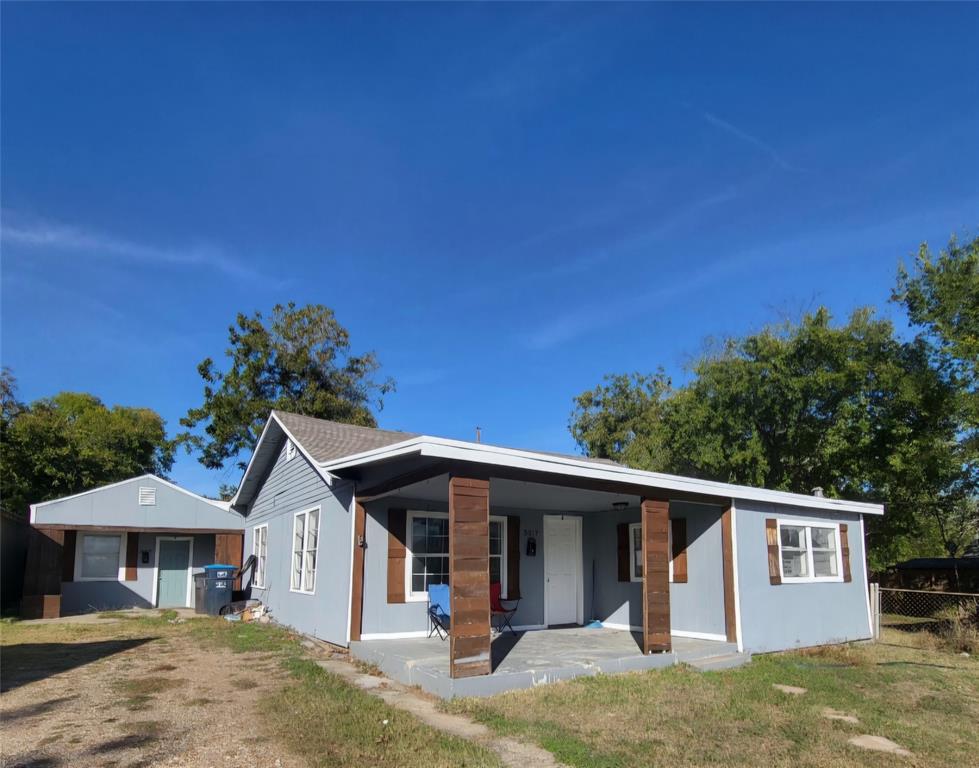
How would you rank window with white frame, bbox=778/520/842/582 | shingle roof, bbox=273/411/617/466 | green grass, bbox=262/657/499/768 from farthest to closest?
shingle roof, bbox=273/411/617/466 < window with white frame, bbox=778/520/842/582 < green grass, bbox=262/657/499/768

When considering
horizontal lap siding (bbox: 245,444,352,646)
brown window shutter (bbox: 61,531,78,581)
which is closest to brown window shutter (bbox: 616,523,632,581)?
horizontal lap siding (bbox: 245,444,352,646)

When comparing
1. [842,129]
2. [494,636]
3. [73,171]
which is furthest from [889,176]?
[73,171]

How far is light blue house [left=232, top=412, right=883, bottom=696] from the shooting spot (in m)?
7.49

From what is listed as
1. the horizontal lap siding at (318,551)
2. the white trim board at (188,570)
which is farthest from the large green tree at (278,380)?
the horizontal lap siding at (318,551)

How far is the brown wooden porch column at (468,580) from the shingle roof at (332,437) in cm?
395

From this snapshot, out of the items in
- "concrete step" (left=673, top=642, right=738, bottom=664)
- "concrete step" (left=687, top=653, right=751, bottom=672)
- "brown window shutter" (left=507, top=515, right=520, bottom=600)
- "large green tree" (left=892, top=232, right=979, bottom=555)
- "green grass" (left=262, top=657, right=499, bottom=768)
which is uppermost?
"large green tree" (left=892, top=232, right=979, bottom=555)

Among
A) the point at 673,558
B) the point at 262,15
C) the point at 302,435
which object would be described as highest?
the point at 262,15

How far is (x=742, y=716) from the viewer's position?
255 inches

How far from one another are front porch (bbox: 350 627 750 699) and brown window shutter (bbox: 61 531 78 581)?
Answer: 1149 cm

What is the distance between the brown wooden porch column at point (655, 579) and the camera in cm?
880

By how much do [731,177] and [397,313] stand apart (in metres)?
10.3

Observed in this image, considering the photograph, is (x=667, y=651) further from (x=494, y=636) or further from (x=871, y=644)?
(x=871, y=644)

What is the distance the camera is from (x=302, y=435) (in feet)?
40.1

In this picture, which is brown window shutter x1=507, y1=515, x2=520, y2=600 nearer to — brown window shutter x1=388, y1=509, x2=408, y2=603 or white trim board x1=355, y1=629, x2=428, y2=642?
white trim board x1=355, y1=629, x2=428, y2=642
